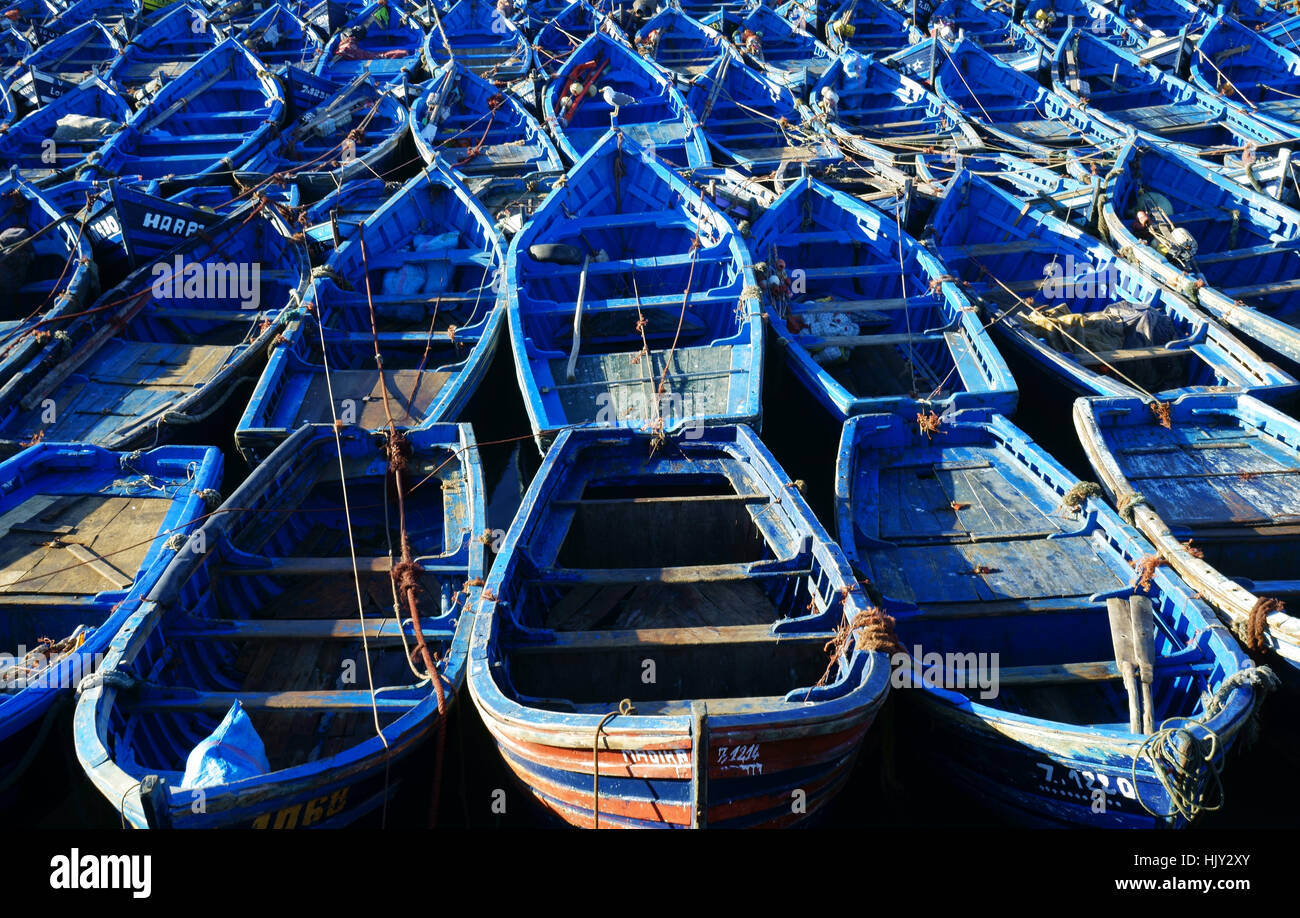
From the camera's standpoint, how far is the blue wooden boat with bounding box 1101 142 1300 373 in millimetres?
11852

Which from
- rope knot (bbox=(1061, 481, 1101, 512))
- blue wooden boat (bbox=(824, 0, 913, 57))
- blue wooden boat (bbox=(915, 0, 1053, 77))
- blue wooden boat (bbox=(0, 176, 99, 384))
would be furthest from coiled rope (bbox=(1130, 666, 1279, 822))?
blue wooden boat (bbox=(824, 0, 913, 57))

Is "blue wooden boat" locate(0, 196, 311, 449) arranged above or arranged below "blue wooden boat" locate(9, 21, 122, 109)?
below

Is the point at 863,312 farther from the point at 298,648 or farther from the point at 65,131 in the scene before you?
the point at 65,131

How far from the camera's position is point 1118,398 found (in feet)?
33.1

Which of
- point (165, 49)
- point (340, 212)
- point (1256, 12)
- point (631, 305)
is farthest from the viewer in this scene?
point (1256, 12)

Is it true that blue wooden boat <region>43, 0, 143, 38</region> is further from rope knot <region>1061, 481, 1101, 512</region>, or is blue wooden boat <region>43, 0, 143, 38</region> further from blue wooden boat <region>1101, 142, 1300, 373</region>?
rope knot <region>1061, 481, 1101, 512</region>

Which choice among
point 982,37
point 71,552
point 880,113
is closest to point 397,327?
point 71,552

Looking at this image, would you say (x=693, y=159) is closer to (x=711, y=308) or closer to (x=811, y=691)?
(x=711, y=308)

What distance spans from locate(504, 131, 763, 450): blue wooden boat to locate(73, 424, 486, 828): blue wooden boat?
Result: 5.63ft

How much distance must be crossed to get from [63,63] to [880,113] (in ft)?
71.0

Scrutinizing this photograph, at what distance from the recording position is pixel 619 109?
1881 cm

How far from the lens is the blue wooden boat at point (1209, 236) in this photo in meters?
11.9

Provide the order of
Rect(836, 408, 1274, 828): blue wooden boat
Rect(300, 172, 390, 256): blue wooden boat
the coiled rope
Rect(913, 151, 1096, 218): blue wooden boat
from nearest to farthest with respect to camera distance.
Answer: the coiled rope, Rect(836, 408, 1274, 828): blue wooden boat, Rect(300, 172, 390, 256): blue wooden boat, Rect(913, 151, 1096, 218): blue wooden boat
